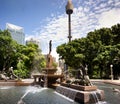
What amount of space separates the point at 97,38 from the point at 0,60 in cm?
2257

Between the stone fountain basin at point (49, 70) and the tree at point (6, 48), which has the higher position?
the tree at point (6, 48)

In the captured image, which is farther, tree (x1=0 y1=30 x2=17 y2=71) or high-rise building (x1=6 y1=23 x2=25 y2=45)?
high-rise building (x1=6 y1=23 x2=25 y2=45)

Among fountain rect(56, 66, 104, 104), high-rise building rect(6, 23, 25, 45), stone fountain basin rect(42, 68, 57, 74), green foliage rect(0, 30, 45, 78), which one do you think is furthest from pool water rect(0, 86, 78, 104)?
high-rise building rect(6, 23, 25, 45)

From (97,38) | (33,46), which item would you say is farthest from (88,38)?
(33,46)

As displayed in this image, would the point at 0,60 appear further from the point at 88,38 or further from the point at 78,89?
the point at 78,89

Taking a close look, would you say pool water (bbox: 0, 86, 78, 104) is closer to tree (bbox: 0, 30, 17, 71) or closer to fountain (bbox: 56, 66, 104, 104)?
fountain (bbox: 56, 66, 104, 104)

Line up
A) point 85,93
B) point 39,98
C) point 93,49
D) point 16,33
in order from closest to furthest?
point 85,93
point 39,98
point 93,49
point 16,33

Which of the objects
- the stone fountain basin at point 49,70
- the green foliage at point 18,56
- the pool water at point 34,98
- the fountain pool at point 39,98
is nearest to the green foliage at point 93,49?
the green foliage at point 18,56

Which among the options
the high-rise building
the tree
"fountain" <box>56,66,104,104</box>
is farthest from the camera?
the high-rise building

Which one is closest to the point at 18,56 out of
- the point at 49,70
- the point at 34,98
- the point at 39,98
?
the point at 49,70

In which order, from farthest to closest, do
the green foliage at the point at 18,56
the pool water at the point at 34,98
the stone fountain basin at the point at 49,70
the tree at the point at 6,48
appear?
the green foliage at the point at 18,56
the tree at the point at 6,48
the stone fountain basin at the point at 49,70
the pool water at the point at 34,98

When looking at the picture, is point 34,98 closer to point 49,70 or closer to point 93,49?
point 49,70

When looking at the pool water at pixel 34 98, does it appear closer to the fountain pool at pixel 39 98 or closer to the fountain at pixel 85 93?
the fountain pool at pixel 39 98

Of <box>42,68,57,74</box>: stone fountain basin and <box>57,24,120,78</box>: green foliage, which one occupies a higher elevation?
<box>57,24,120,78</box>: green foliage
